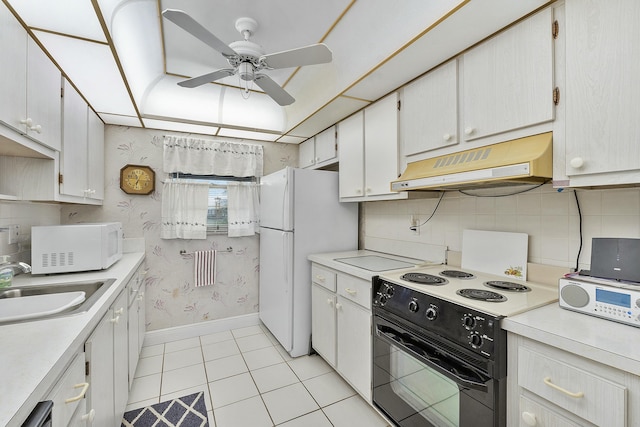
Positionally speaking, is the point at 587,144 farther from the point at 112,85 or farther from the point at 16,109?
the point at 112,85

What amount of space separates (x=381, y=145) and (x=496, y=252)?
1081mm

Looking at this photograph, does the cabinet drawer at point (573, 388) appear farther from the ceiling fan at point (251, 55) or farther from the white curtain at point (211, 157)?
the white curtain at point (211, 157)

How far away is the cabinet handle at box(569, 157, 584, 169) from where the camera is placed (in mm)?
1191

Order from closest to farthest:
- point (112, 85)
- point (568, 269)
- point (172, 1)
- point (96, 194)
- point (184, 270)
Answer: point (568, 269), point (172, 1), point (112, 85), point (96, 194), point (184, 270)

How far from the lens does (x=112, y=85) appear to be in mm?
2062

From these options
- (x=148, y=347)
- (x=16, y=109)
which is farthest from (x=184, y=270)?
(x=16, y=109)

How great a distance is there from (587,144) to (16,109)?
2.49 metres

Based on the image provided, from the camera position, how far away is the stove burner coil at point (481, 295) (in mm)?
1346

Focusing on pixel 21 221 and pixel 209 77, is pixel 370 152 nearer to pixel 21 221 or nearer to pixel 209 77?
pixel 209 77

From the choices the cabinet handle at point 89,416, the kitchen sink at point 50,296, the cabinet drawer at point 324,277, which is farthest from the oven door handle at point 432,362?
the kitchen sink at point 50,296

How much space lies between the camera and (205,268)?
128 inches

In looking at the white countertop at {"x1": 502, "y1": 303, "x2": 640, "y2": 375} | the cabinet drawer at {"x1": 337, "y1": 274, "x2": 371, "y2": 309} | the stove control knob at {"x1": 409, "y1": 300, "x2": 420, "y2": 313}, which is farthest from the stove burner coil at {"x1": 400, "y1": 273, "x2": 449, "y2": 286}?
the white countertop at {"x1": 502, "y1": 303, "x2": 640, "y2": 375}

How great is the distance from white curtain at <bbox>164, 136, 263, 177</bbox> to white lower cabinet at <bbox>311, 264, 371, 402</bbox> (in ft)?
4.99

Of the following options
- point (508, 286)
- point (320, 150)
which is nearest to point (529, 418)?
point (508, 286)
